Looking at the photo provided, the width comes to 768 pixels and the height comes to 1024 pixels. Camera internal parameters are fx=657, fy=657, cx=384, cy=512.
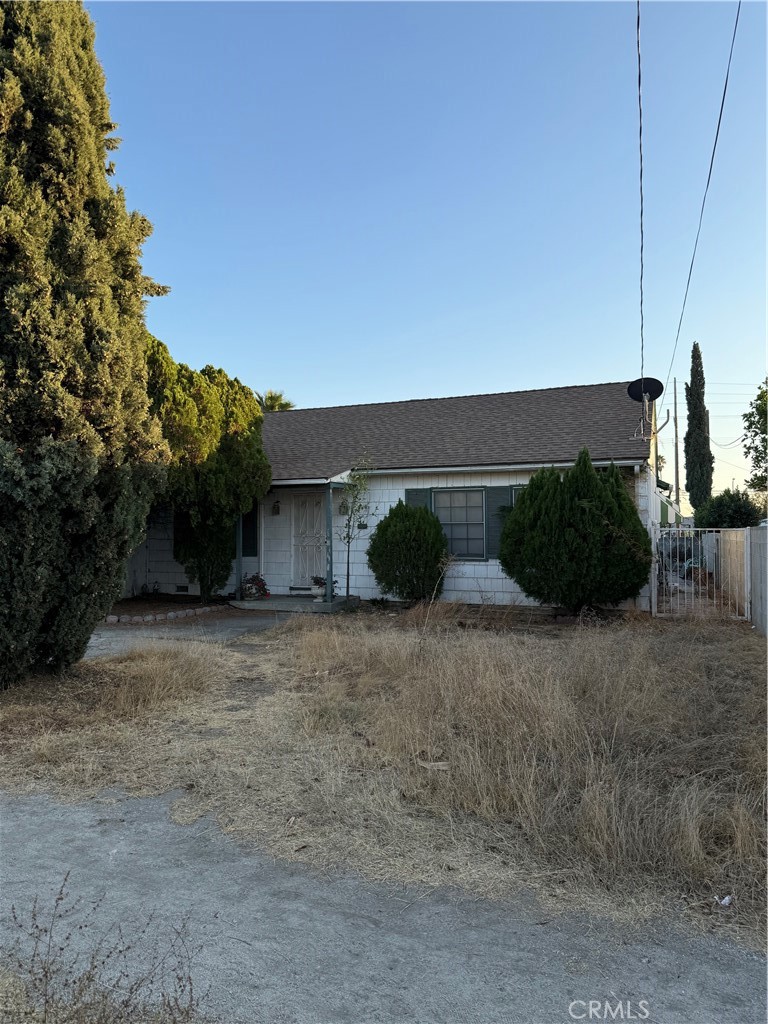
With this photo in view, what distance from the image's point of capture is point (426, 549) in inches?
487

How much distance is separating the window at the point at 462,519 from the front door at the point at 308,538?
275 cm

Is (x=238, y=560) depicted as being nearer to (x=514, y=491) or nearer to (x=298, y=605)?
(x=298, y=605)

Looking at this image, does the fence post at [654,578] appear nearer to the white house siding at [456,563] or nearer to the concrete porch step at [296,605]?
the white house siding at [456,563]

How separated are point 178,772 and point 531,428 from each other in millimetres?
11163

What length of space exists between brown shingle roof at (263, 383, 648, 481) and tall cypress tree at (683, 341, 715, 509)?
90.0 ft

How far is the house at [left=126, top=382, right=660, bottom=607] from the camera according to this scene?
12758 mm

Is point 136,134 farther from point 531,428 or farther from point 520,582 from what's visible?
point 531,428

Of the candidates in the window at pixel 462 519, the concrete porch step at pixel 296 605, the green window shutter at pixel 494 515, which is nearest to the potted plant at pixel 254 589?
the concrete porch step at pixel 296 605

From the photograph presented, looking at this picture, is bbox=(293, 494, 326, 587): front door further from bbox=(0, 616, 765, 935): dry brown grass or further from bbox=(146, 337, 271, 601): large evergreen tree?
bbox=(0, 616, 765, 935): dry brown grass

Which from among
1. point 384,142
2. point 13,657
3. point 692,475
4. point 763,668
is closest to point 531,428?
point 384,142

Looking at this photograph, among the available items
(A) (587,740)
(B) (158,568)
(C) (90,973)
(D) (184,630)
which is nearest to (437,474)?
(D) (184,630)

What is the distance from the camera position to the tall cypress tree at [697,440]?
129 ft

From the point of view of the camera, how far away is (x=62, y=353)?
5.84 m

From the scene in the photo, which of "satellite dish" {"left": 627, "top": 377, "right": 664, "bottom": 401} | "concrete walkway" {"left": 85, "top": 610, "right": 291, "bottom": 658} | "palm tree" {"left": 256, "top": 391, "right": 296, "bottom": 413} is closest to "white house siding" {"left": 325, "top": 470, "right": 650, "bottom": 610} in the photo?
"satellite dish" {"left": 627, "top": 377, "right": 664, "bottom": 401}
